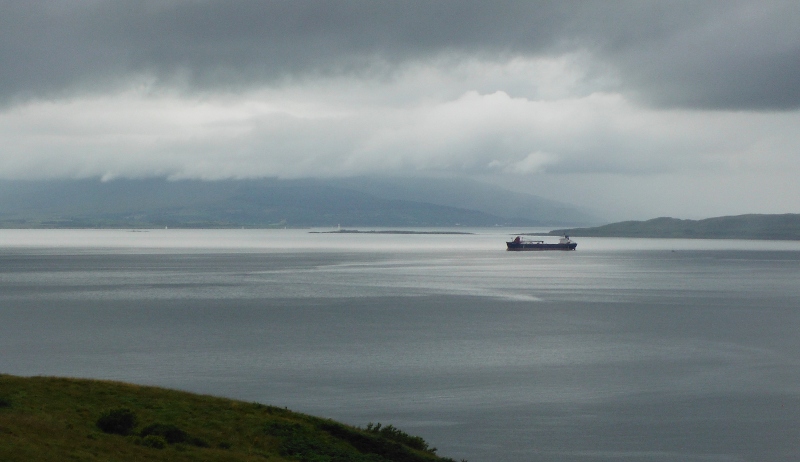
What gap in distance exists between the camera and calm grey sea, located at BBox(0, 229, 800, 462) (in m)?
32.2

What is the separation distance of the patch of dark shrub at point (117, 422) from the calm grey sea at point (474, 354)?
10.5 meters

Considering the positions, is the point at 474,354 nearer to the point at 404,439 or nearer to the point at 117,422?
the point at 404,439

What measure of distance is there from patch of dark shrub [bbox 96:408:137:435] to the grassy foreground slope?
0.05 m

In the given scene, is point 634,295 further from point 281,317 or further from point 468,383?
point 468,383

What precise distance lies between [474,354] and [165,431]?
96.0 ft

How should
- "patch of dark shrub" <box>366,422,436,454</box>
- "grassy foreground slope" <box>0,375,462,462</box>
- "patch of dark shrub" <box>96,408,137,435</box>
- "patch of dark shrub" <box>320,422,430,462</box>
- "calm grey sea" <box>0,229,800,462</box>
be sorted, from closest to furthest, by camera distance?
"grassy foreground slope" <box>0,375,462,462</box>
"patch of dark shrub" <box>96,408,137,435</box>
"patch of dark shrub" <box>320,422,430,462</box>
"patch of dark shrub" <box>366,422,436,454</box>
"calm grey sea" <box>0,229,800,462</box>

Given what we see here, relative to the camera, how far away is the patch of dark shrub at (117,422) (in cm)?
2280

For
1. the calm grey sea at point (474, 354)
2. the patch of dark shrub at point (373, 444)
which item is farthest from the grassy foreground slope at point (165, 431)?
the calm grey sea at point (474, 354)

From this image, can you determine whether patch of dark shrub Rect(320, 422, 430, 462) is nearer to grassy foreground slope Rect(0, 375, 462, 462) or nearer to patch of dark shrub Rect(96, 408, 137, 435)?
grassy foreground slope Rect(0, 375, 462, 462)

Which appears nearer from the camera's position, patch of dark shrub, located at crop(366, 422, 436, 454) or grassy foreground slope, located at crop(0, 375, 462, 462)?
grassy foreground slope, located at crop(0, 375, 462, 462)

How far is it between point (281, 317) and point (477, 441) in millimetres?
40678

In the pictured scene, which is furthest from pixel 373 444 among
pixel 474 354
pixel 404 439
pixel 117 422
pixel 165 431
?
pixel 474 354

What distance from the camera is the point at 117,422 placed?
23.0 m

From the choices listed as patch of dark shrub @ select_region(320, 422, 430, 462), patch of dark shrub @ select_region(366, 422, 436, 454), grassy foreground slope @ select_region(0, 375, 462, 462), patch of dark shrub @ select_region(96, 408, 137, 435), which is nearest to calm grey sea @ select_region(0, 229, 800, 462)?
patch of dark shrub @ select_region(366, 422, 436, 454)
